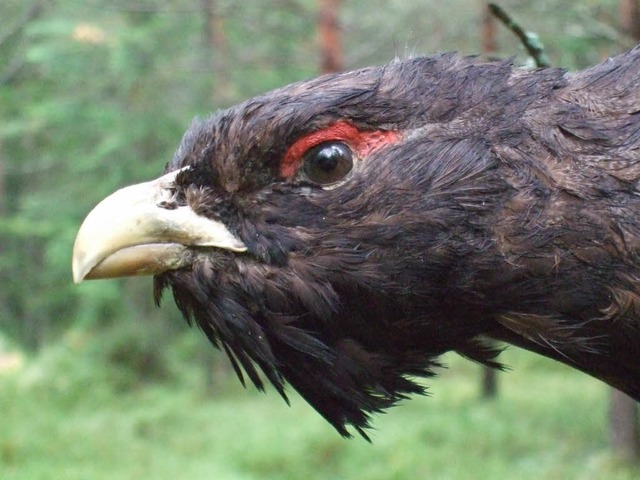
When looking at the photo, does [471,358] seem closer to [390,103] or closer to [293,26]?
[390,103]

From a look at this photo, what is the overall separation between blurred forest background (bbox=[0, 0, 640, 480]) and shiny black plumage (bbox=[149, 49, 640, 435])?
4.17 m

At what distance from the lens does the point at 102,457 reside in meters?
12.0

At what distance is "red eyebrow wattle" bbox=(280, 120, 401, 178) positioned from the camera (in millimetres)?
2395

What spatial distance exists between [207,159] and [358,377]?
841 millimetres

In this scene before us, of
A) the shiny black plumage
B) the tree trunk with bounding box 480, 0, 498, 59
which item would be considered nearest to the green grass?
the shiny black plumage

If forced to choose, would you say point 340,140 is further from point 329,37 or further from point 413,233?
point 329,37

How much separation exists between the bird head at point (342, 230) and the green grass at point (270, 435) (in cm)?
558

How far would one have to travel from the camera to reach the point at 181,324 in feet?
78.3

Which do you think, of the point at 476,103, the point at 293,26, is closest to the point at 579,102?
the point at 476,103

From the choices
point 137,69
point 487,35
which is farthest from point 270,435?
point 137,69

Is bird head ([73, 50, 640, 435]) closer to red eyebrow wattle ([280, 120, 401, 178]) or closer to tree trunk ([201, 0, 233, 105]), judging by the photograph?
red eyebrow wattle ([280, 120, 401, 178])

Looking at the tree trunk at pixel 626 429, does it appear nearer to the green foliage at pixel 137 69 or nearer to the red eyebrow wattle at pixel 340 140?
the green foliage at pixel 137 69

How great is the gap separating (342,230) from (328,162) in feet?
0.68

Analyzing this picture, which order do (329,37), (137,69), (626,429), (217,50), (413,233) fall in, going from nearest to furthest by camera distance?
(413,233), (626,429), (329,37), (217,50), (137,69)
